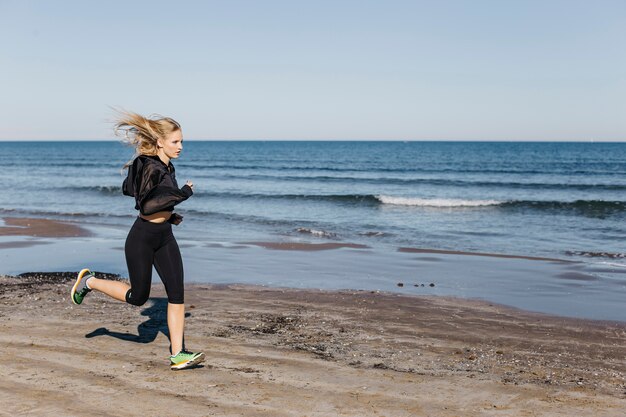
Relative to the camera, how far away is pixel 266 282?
10523 mm

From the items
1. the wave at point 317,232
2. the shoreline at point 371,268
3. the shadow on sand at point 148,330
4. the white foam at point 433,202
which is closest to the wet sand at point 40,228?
the shoreline at point 371,268

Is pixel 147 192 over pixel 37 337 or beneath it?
over

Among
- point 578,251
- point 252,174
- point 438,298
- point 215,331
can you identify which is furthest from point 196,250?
point 252,174

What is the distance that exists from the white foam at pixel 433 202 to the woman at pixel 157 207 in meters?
21.9

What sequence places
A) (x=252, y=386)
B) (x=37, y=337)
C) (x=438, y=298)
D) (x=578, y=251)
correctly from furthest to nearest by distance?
(x=578, y=251), (x=438, y=298), (x=37, y=337), (x=252, y=386)

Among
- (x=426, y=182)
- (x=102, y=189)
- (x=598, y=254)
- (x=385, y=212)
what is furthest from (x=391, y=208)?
(x=426, y=182)

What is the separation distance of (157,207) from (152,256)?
1.44 ft

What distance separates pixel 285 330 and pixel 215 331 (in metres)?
0.70

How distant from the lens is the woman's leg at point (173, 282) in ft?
18.2

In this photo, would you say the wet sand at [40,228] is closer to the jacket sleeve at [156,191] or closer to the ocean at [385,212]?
the ocean at [385,212]

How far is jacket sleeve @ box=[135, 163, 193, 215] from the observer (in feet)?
17.5

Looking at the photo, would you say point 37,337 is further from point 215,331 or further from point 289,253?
point 289,253

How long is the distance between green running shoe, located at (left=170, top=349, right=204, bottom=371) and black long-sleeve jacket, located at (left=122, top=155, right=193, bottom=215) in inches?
45.1

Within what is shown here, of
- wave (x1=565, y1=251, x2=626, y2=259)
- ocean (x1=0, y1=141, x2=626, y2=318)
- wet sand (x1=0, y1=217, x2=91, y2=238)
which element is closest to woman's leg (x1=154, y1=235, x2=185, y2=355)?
ocean (x1=0, y1=141, x2=626, y2=318)
